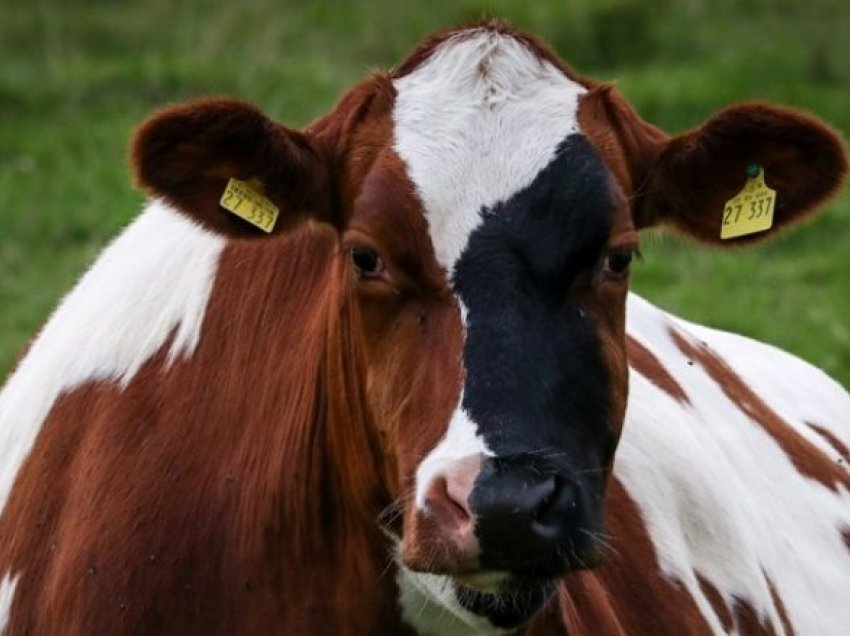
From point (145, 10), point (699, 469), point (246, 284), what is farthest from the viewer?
point (145, 10)

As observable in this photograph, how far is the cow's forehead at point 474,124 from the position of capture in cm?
436

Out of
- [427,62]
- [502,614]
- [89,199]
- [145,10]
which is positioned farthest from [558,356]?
[145,10]

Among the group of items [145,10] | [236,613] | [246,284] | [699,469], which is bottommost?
[145,10]

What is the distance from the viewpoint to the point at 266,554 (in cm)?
464

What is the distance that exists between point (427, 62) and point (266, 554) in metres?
1.03

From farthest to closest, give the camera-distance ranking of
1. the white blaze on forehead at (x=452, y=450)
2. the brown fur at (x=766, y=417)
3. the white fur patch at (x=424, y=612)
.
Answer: the brown fur at (x=766, y=417)
the white fur patch at (x=424, y=612)
the white blaze on forehead at (x=452, y=450)

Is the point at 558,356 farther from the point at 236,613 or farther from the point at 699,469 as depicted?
the point at 699,469

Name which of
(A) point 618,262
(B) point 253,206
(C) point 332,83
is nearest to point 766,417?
(A) point 618,262

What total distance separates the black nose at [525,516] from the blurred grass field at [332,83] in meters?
5.81

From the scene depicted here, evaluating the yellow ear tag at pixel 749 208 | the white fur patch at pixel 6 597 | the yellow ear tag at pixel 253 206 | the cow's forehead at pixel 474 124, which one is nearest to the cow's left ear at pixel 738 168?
the yellow ear tag at pixel 749 208

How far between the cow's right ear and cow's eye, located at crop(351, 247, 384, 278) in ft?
0.78

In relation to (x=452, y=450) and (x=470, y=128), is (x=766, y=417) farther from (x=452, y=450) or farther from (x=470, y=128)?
(x=452, y=450)

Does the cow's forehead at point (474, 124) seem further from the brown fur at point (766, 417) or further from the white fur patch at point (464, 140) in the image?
the brown fur at point (766, 417)

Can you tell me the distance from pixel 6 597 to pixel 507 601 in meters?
1.15
